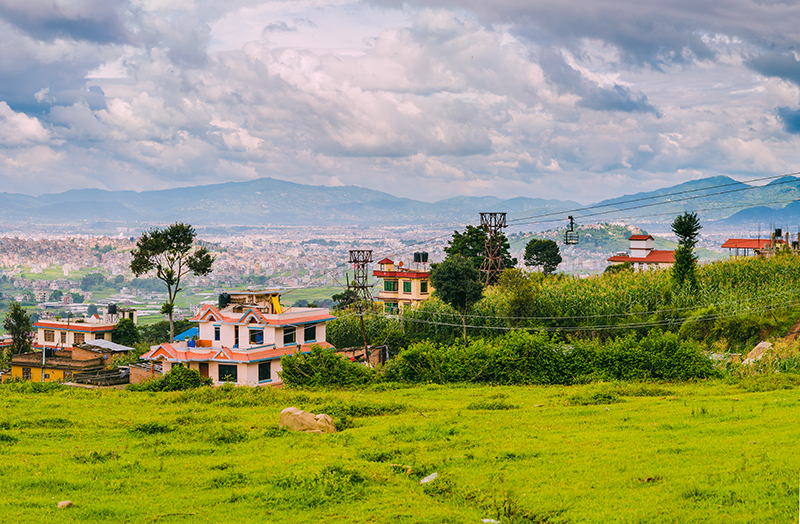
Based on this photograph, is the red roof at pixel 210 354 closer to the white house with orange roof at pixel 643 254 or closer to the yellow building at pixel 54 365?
the yellow building at pixel 54 365

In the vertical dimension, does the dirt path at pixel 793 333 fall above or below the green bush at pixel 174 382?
above

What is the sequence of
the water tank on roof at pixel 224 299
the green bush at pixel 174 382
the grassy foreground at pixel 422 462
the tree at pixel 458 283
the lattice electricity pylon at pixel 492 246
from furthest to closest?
the lattice electricity pylon at pixel 492 246
the tree at pixel 458 283
the water tank on roof at pixel 224 299
the green bush at pixel 174 382
the grassy foreground at pixel 422 462

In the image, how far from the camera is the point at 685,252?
41.1 meters

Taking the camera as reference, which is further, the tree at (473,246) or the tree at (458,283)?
the tree at (473,246)

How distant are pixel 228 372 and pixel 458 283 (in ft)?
56.7

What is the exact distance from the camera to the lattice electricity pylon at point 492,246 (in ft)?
187

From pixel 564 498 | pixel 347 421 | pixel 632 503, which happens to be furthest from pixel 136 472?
pixel 632 503

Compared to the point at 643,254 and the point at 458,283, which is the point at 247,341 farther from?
the point at 643,254

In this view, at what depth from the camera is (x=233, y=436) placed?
16.3m

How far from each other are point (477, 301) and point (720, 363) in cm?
2005

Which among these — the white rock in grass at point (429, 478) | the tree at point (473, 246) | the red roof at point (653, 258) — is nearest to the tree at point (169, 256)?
the tree at point (473, 246)

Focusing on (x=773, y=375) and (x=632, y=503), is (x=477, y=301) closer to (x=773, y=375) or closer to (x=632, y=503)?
(x=773, y=375)

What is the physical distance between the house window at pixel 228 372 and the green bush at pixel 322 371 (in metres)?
6.87

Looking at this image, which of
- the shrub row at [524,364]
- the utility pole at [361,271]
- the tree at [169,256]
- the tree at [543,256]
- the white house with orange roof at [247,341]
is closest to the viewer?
the shrub row at [524,364]
